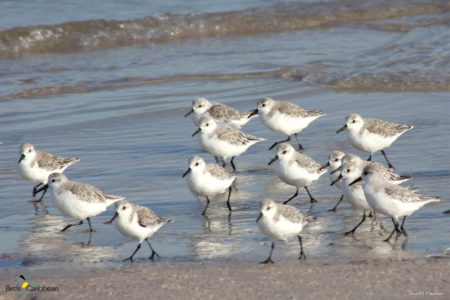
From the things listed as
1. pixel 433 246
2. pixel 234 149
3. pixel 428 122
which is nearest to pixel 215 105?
pixel 234 149

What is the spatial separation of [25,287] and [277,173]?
3.32m

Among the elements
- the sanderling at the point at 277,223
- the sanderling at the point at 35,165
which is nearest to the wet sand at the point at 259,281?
the sanderling at the point at 277,223

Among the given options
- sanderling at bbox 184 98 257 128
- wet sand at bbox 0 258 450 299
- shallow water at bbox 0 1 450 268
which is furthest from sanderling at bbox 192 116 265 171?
wet sand at bbox 0 258 450 299

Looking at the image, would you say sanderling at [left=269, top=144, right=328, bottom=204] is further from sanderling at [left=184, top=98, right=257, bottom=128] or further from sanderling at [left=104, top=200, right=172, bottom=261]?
sanderling at [left=184, top=98, right=257, bottom=128]

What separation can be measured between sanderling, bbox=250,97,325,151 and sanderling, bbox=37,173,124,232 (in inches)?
139

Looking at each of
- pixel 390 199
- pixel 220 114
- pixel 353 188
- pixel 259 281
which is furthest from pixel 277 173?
pixel 220 114

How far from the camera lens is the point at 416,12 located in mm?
21062

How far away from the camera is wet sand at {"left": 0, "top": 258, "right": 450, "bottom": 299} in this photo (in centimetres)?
513

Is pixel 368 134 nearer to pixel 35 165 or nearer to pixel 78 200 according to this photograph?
pixel 78 200

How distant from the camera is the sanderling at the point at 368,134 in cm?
892

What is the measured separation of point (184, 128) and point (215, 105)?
2.45 feet

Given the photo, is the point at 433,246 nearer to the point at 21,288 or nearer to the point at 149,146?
→ the point at 21,288

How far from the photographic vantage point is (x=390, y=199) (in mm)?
6352

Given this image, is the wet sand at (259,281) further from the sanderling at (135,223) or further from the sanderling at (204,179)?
the sanderling at (204,179)
